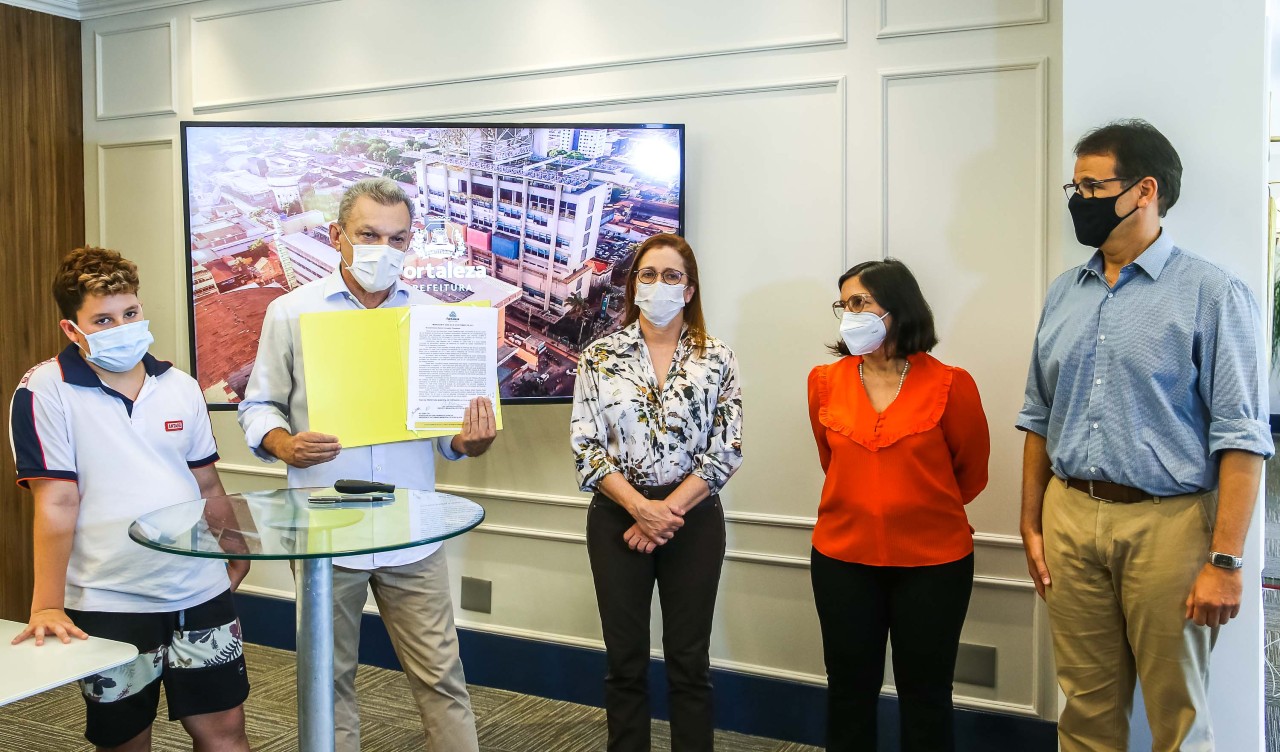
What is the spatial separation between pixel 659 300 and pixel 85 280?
1352mm

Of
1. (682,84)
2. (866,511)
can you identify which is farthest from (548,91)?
(866,511)

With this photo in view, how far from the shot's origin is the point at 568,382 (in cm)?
319

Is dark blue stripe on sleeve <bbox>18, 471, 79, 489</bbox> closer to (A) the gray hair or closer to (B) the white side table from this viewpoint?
(B) the white side table

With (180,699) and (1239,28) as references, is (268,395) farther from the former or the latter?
(1239,28)

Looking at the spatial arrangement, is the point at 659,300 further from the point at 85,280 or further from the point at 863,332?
the point at 85,280

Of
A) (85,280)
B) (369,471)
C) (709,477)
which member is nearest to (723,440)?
(709,477)

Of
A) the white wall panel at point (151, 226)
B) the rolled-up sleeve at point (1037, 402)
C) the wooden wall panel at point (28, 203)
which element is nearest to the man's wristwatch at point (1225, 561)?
the rolled-up sleeve at point (1037, 402)

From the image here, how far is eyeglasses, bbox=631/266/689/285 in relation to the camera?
2625mm

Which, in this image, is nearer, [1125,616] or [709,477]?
[1125,616]

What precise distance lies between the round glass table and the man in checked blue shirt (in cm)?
138

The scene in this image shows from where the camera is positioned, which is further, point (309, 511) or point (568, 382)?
point (568, 382)

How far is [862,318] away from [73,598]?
192 centimetres

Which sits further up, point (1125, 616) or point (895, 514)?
point (895, 514)

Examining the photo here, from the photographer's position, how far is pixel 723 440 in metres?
2.56
